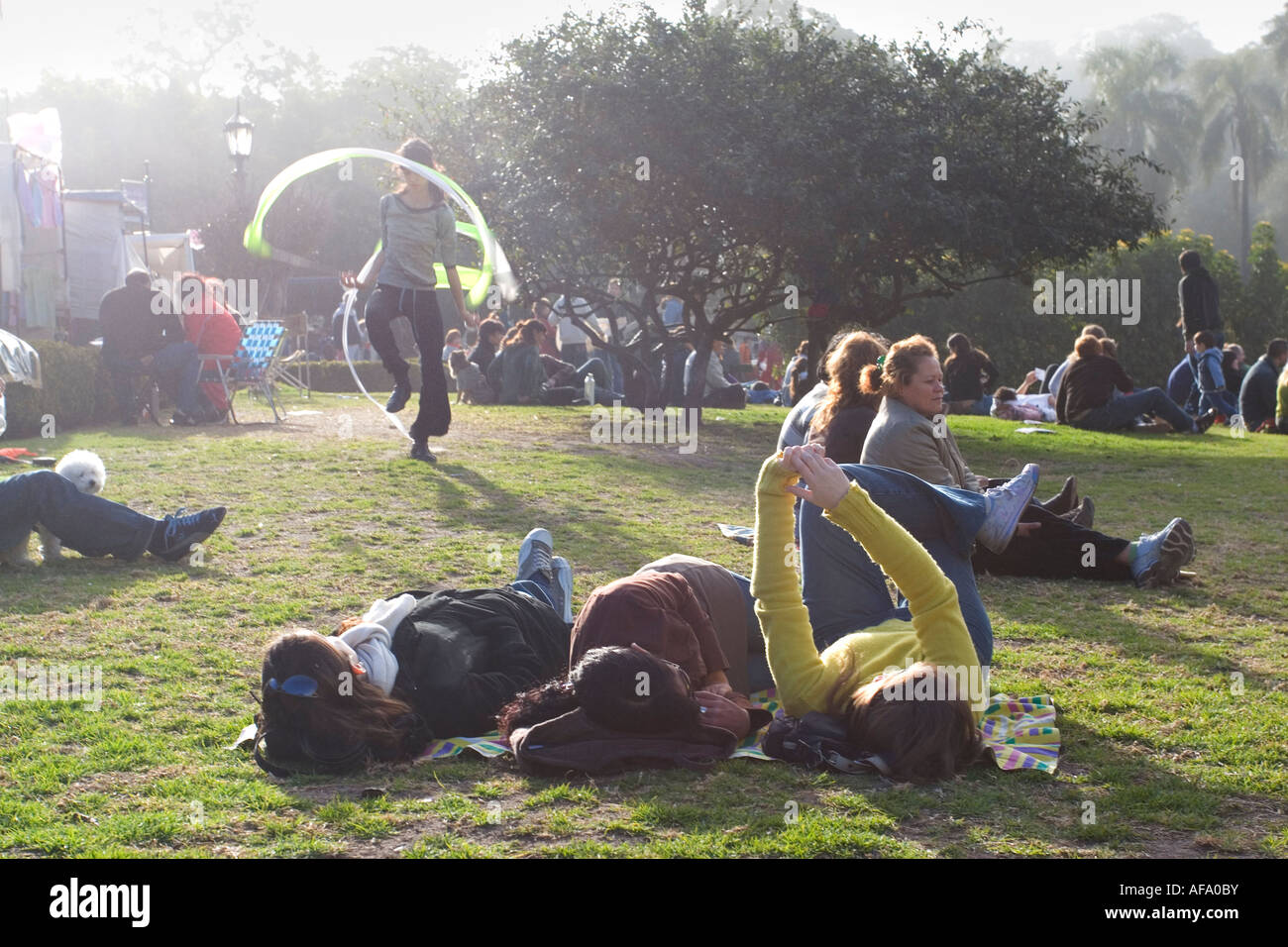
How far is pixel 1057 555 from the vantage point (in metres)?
7.27

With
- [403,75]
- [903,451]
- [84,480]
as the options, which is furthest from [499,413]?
[403,75]

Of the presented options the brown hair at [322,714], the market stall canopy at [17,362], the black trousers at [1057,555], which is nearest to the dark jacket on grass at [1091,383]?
the black trousers at [1057,555]

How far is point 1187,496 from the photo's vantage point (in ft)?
35.2

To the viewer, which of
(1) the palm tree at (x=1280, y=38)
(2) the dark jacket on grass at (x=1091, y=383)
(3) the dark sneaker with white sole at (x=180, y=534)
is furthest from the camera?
(1) the palm tree at (x=1280, y=38)

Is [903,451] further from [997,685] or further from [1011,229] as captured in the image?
[1011,229]

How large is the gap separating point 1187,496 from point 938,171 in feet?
17.6

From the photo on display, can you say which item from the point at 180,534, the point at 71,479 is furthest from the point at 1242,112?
the point at 71,479

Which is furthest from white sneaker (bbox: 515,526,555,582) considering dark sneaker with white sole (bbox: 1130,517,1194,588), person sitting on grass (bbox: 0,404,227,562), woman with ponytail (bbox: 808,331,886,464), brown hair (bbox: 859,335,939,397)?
dark sneaker with white sole (bbox: 1130,517,1194,588)

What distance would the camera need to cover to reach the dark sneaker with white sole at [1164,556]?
7.01m

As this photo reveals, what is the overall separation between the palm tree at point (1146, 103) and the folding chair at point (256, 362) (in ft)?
192

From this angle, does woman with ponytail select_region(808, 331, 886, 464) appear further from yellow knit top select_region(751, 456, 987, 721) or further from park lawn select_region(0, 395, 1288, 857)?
yellow knit top select_region(751, 456, 987, 721)

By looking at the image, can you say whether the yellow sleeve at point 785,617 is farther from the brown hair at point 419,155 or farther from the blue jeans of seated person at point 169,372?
the blue jeans of seated person at point 169,372

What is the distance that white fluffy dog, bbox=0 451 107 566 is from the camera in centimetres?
693
